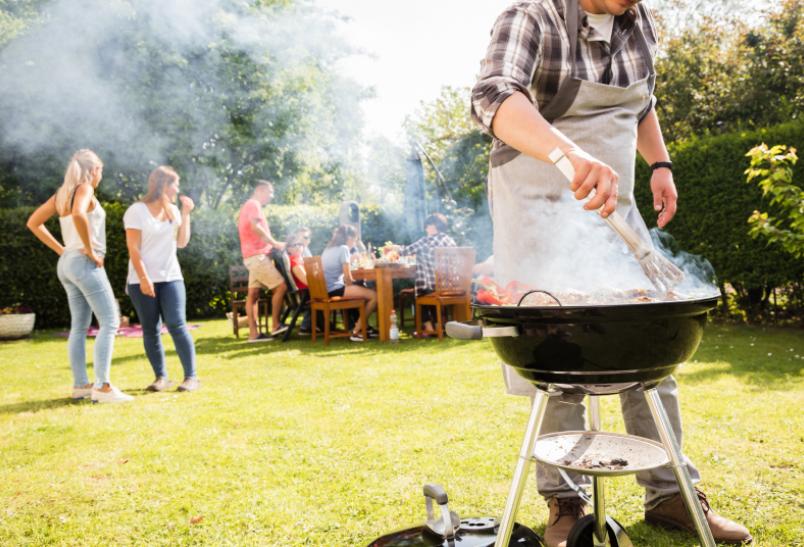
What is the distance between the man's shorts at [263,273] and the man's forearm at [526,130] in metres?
6.61

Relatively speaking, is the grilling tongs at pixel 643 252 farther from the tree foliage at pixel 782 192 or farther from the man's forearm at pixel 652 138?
the tree foliage at pixel 782 192

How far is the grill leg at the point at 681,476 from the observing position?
4.17 ft

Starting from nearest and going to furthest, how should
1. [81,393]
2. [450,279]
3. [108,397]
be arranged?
[108,397]
[81,393]
[450,279]

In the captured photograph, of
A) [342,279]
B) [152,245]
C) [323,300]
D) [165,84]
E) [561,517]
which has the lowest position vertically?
[561,517]

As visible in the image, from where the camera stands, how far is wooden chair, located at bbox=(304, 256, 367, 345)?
7078 millimetres

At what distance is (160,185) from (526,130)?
3981 millimetres

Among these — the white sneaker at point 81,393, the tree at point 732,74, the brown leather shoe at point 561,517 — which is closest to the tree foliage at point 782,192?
the brown leather shoe at point 561,517

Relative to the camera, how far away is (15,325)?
353 inches

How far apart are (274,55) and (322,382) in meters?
11.9

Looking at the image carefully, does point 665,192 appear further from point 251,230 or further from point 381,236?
point 381,236

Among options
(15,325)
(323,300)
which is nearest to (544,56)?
(323,300)

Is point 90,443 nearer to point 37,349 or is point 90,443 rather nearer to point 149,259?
point 149,259

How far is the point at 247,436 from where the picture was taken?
11.5 ft

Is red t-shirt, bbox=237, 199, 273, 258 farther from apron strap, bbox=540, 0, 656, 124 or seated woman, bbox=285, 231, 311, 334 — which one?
apron strap, bbox=540, 0, 656, 124
